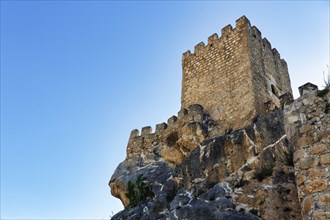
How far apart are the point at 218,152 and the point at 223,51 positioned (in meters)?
7.75

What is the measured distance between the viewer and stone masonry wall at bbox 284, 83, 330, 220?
19.6 feet

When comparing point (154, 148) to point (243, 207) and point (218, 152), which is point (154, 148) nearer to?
point (218, 152)

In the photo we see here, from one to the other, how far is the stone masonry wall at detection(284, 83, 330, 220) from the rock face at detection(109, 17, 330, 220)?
1cm

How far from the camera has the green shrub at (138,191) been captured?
1525 cm

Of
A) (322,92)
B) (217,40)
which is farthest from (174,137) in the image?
(322,92)

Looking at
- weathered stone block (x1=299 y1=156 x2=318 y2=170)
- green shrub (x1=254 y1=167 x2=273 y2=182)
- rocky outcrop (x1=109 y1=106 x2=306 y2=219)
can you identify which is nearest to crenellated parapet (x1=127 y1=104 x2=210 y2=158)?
rocky outcrop (x1=109 y1=106 x2=306 y2=219)

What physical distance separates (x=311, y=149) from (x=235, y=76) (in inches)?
461

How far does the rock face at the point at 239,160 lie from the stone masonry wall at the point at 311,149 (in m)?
0.01

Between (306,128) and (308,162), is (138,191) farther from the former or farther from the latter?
(308,162)

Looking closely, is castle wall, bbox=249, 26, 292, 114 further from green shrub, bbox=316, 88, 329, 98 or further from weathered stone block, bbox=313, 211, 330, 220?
weathered stone block, bbox=313, 211, 330, 220

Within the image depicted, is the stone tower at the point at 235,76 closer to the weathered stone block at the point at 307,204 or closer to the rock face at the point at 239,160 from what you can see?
the rock face at the point at 239,160

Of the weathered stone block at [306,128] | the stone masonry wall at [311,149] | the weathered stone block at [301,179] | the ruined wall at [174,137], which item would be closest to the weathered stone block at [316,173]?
the stone masonry wall at [311,149]

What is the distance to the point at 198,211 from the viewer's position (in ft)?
36.7

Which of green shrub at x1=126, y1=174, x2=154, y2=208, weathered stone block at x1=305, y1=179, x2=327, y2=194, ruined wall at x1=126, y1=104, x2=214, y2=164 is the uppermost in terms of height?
ruined wall at x1=126, y1=104, x2=214, y2=164
